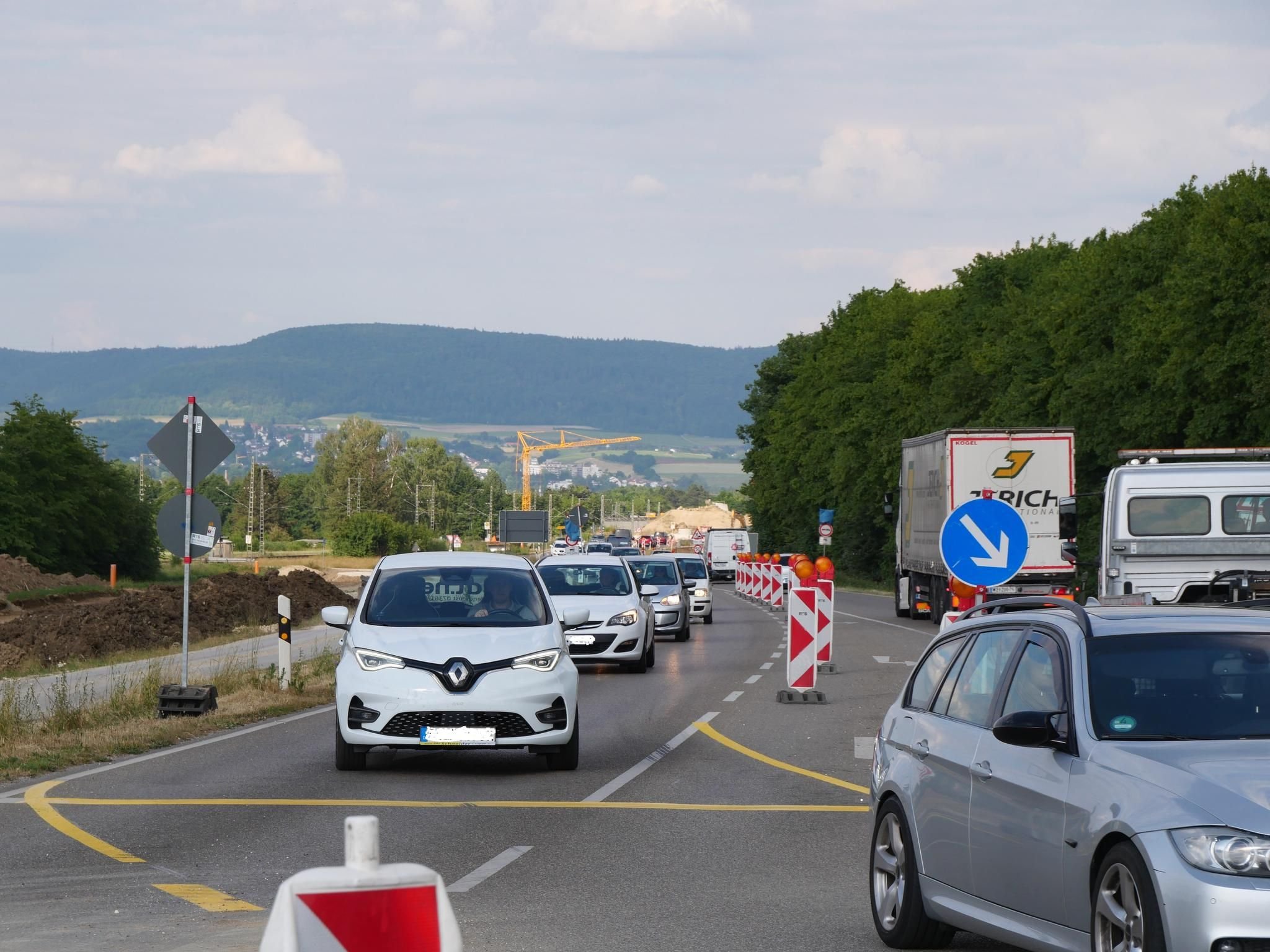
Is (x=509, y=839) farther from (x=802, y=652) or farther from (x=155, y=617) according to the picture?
(x=155, y=617)

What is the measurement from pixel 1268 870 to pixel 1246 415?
4567cm

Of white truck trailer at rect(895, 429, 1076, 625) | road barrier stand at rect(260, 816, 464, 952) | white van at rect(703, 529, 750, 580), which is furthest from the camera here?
white van at rect(703, 529, 750, 580)

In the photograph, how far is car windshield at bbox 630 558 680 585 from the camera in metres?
36.2

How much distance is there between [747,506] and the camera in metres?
138

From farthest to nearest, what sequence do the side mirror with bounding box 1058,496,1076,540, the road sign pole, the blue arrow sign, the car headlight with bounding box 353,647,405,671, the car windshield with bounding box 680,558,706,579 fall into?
the car windshield with bounding box 680,558,706,579 < the side mirror with bounding box 1058,496,1076,540 < the road sign pole < the blue arrow sign < the car headlight with bounding box 353,647,405,671

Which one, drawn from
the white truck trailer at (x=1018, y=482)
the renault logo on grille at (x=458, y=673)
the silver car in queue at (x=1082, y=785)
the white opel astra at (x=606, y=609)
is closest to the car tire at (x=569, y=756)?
the renault logo on grille at (x=458, y=673)

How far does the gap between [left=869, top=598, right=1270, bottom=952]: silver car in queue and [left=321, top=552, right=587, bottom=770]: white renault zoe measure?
5946mm

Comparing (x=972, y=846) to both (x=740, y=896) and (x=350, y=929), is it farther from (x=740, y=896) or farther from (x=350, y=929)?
(x=350, y=929)

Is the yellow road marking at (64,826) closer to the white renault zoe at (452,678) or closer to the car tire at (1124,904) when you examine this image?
the white renault zoe at (452,678)

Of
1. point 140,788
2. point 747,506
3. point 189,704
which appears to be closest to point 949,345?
point 747,506

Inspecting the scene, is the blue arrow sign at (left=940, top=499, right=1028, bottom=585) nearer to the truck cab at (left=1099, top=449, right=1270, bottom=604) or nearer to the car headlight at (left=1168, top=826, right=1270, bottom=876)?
the truck cab at (left=1099, top=449, right=1270, bottom=604)

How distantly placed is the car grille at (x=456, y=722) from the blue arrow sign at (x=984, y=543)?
4.05 meters

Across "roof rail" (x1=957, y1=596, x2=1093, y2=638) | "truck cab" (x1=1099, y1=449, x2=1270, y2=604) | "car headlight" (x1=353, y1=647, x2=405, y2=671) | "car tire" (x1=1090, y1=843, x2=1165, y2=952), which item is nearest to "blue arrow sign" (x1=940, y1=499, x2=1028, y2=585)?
"car headlight" (x1=353, y1=647, x2=405, y2=671)

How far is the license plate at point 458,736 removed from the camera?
13781 millimetres
